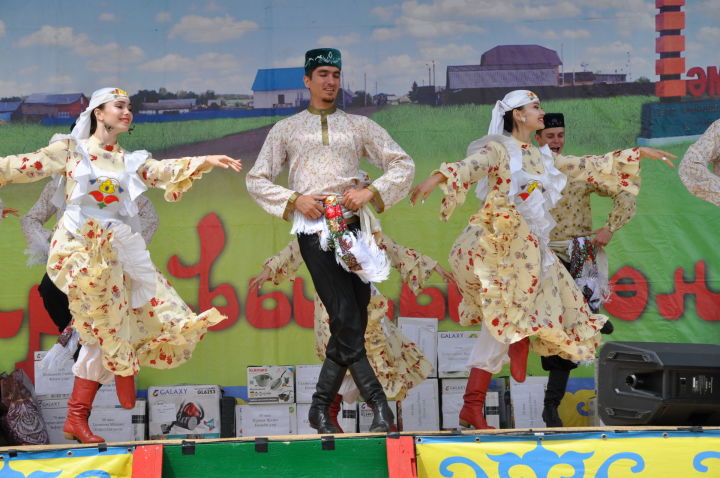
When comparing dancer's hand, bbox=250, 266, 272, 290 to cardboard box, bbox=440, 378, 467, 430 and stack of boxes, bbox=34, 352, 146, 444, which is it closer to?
stack of boxes, bbox=34, 352, 146, 444

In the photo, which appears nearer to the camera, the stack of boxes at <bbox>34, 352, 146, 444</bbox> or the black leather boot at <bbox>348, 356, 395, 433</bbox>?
the black leather boot at <bbox>348, 356, 395, 433</bbox>

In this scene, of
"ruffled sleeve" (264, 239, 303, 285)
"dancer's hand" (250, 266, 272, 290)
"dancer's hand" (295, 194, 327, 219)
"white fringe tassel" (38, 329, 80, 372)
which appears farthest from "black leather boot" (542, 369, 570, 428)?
"white fringe tassel" (38, 329, 80, 372)

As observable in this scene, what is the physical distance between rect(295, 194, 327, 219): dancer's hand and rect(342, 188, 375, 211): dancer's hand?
0.12 m

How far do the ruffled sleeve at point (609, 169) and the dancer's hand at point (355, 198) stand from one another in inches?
45.4

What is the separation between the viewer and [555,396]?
6.26 meters

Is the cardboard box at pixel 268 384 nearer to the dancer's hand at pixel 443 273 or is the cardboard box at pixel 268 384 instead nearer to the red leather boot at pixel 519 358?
the dancer's hand at pixel 443 273

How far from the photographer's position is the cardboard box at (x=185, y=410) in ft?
21.4

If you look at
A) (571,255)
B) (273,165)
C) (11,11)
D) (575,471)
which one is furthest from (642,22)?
(11,11)

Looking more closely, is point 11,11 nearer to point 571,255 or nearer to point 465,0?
point 465,0

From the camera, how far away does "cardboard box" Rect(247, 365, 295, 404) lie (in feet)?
21.7

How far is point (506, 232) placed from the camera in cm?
549

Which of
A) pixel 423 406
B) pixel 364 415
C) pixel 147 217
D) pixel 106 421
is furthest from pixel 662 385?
pixel 106 421

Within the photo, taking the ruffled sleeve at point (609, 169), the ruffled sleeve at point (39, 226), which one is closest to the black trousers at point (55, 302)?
the ruffled sleeve at point (39, 226)

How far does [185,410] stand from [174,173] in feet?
5.55
